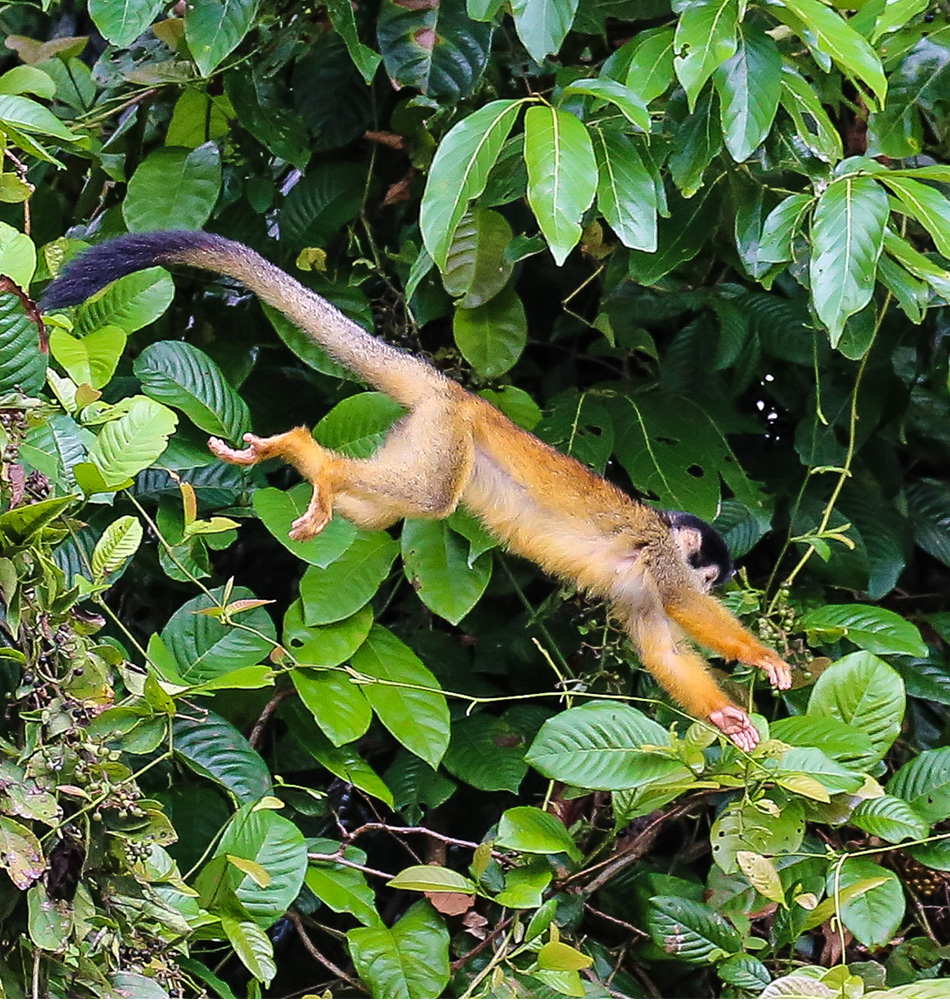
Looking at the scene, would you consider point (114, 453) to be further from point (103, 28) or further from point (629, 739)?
point (629, 739)

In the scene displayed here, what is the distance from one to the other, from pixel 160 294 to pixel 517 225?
853 millimetres

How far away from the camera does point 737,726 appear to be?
6.75ft

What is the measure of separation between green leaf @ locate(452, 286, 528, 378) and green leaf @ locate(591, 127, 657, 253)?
546mm

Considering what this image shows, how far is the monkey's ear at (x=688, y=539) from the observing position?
2.22 meters

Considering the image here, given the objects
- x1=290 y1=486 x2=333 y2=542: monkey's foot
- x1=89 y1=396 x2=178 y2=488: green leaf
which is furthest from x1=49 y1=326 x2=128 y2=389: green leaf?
x1=290 y1=486 x2=333 y2=542: monkey's foot

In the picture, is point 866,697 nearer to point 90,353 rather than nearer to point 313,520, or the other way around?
point 313,520

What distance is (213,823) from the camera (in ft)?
6.71

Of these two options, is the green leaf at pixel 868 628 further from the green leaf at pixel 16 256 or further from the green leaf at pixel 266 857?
the green leaf at pixel 16 256

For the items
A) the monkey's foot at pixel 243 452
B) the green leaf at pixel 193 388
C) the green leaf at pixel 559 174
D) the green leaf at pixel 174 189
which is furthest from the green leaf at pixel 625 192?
the green leaf at pixel 174 189

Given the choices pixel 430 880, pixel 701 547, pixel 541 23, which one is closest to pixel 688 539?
pixel 701 547

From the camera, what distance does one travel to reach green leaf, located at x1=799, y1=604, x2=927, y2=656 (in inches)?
83.4

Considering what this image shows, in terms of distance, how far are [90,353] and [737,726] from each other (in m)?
1.26

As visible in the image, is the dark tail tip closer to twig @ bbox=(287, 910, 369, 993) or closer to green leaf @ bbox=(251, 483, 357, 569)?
green leaf @ bbox=(251, 483, 357, 569)

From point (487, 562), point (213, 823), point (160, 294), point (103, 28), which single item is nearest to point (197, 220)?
point (160, 294)
